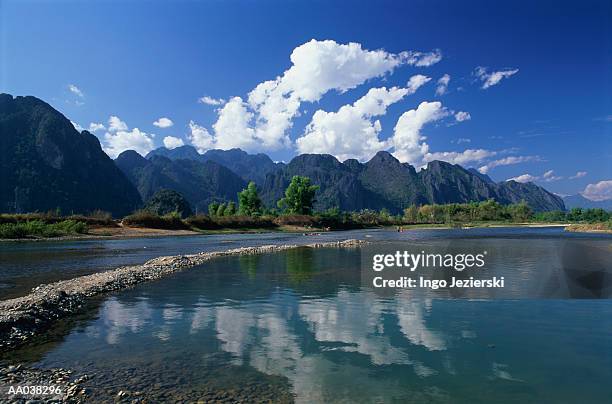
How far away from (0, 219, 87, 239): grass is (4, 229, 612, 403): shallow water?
69238mm

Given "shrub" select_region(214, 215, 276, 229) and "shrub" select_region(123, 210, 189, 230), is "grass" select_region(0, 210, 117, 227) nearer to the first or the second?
"shrub" select_region(123, 210, 189, 230)

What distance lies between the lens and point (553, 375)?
1120 cm

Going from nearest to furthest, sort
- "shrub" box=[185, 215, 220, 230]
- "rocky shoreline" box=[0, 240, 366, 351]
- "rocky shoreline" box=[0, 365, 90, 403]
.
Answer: "rocky shoreline" box=[0, 365, 90, 403]
"rocky shoreline" box=[0, 240, 366, 351]
"shrub" box=[185, 215, 220, 230]

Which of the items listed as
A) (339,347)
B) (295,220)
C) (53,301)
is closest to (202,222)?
(295,220)

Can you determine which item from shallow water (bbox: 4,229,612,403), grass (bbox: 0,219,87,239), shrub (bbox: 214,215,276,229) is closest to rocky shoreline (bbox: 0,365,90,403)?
shallow water (bbox: 4,229,612,403)

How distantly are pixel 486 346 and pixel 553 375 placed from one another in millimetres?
2709

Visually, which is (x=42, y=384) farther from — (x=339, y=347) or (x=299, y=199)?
(x=299, y=199)

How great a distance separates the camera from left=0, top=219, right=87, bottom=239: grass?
243ft

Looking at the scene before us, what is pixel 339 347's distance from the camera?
13688mm

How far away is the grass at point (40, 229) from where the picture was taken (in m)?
73.9

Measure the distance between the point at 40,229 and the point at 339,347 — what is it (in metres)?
86.6

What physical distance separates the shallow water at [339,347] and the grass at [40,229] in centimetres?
6924

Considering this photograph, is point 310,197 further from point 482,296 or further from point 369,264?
point 482,296

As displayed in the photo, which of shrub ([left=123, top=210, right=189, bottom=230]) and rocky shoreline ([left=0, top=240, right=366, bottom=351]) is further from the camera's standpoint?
shrub ([left=123, top=210, right=189, bottom=230])
